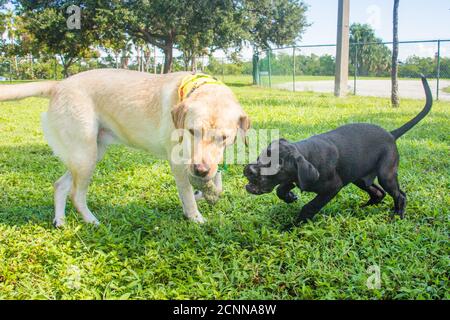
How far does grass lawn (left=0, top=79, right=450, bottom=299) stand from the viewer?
2.66 metres

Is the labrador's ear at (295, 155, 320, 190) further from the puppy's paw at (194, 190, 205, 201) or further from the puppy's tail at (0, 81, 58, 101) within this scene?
the puppy's tail at (0, 81, 58, 101)

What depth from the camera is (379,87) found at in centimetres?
1862

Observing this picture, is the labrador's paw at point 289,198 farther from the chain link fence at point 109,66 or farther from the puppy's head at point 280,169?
the chain link fence at point 109,66

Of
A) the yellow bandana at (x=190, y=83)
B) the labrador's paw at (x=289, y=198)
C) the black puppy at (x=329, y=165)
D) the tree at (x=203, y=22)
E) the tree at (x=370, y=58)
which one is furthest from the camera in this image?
the tree at (x=203, y=22)

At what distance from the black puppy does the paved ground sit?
1246 centimetres

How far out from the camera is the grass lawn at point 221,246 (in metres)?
2.66

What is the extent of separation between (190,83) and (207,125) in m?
0.63

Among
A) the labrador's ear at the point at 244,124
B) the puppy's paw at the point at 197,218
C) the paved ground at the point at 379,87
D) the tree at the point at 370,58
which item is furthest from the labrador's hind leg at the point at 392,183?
the tree at the point at 370,58

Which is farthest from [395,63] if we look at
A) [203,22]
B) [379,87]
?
[203,22]

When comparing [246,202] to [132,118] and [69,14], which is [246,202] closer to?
[132,118]

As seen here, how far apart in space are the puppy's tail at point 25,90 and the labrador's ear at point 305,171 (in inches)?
90.0

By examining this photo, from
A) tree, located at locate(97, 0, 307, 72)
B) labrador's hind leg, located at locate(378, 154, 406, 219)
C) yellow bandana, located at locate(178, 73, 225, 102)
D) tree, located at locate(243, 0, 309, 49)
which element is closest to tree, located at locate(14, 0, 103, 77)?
tree, located at locate(97, 0, 307, 72)

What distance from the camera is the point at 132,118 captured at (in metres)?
3.80
